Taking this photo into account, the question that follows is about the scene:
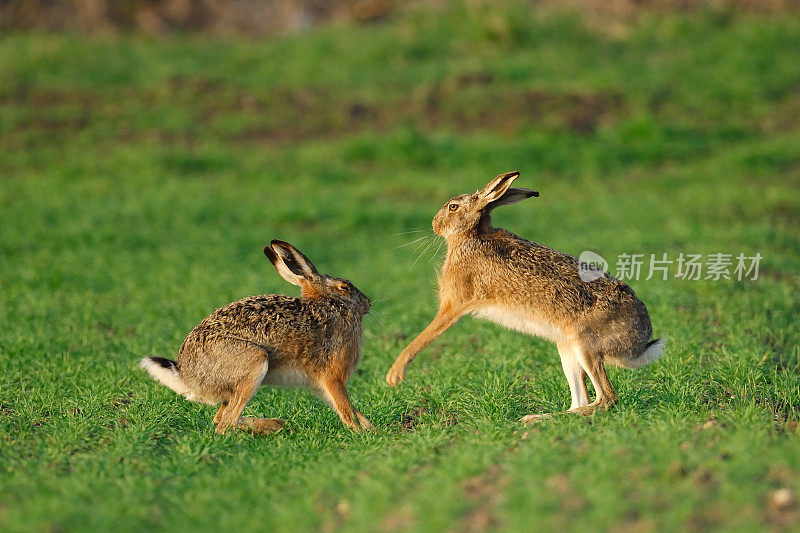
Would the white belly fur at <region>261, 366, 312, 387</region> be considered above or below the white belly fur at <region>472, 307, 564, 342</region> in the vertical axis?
below

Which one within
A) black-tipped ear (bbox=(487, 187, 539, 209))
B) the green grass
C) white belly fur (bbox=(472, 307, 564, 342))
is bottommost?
the green grass

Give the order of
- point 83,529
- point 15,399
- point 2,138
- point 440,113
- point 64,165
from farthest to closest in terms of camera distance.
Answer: point 440,113
point 2,138
point 64,165
point 15,399
point 83,529

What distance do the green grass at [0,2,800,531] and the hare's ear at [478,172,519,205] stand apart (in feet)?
2.27

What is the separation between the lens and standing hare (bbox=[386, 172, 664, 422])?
5641 millimetres

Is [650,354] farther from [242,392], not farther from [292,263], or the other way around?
[242,392]

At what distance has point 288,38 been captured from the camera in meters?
19.6

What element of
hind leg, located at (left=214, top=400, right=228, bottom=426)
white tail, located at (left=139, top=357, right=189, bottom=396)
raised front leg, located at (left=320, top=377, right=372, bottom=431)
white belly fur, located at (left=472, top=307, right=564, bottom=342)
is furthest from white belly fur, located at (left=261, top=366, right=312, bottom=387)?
white belly fur, located at (left=472, top=307, right=564, bottom=342)

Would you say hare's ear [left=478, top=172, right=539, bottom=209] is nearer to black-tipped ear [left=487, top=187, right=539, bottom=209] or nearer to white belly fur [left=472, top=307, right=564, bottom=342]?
black-tipped ear [left=487, top=187, right=539, bottom=209]

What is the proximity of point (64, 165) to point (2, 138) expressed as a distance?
64.1 inches

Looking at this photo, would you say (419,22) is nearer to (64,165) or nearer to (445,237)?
(64,165)

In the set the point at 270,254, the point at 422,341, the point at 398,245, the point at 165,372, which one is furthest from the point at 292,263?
the point at 398,245

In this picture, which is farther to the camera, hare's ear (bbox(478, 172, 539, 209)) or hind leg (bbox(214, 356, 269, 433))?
hare's ear (bbox(478, 172, 539, 209))

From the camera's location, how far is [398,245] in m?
11.6

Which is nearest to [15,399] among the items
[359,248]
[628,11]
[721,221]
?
[359,248]
